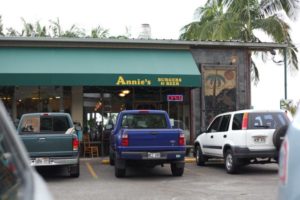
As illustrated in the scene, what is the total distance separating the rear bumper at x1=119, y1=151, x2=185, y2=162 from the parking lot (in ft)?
1.91

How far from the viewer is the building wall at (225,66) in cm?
2150

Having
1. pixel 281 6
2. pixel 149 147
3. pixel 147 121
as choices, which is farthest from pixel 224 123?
pixel 281 6

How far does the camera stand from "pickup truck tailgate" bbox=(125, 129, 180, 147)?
12.9 meters

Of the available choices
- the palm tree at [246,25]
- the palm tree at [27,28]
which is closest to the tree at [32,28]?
the palm tree at [27,28]

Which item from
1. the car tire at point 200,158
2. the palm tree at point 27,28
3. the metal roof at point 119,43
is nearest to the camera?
the car tire at point 200,158

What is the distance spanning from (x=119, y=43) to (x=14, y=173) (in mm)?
18277

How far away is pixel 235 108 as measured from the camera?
21.8 metres

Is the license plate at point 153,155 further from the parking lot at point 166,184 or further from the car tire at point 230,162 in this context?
the car tire at point 230,162

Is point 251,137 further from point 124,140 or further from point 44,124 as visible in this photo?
point 44,124

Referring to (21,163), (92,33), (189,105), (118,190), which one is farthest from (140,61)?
(92,33)

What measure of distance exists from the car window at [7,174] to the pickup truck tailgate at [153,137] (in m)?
10.6

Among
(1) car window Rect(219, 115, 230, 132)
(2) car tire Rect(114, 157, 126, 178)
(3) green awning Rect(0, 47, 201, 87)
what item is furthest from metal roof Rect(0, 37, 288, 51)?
(2) car tire Rect(114, 157, 126, 178)

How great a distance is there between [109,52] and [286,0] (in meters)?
13.8

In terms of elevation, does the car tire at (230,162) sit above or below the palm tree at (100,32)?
below
